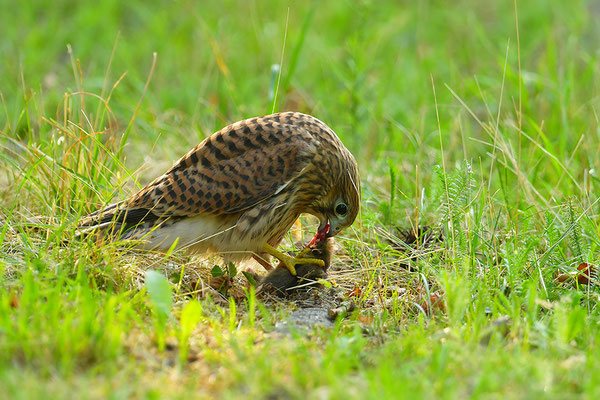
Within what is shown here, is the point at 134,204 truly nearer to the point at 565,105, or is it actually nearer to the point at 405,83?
the point at 565,105

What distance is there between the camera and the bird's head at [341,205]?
3.75m

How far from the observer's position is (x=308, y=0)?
8.82 metres

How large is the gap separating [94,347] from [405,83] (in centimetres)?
485

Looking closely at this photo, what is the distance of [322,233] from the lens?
3836 mm

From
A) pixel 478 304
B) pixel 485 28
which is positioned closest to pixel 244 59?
pixel 485 28

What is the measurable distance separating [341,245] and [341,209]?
13.4 inches

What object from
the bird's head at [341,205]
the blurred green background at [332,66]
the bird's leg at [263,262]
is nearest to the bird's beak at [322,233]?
the bird's head at [341,205]

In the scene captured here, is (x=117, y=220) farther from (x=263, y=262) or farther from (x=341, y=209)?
(x=341, y=209)

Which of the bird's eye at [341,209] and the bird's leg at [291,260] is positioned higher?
the bird's eye at [341,209]

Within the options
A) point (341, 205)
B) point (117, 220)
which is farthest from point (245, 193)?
point (117, 220)

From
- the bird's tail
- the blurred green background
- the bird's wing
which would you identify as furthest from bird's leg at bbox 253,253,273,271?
the blurred green background

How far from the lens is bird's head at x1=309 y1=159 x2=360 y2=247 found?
3752 mm

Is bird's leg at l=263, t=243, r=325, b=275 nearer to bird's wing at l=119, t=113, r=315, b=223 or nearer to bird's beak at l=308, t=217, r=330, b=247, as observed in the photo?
bird's beak at l=308, t=217, r=330, b=247

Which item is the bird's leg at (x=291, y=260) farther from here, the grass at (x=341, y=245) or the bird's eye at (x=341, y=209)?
the bird's eye at (x=341, y=209)
